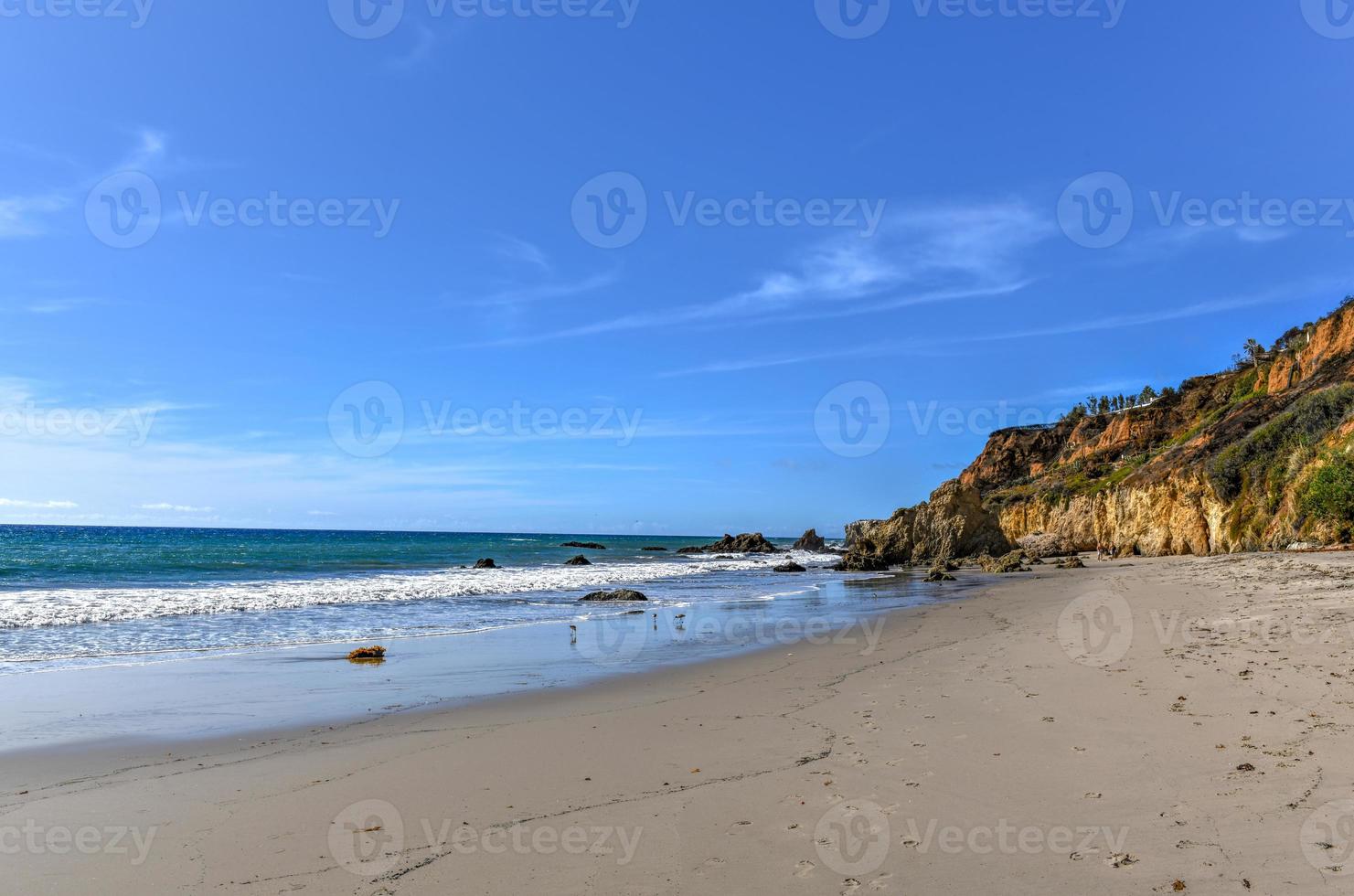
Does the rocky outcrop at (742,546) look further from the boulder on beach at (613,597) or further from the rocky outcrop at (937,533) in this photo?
the boulder on beach at (613,597)

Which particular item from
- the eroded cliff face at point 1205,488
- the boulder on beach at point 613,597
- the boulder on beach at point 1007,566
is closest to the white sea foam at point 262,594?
the boulder on beach at point 613,597

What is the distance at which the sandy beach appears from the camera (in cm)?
452

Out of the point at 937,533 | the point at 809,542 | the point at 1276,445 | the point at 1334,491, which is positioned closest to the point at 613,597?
the point at 1334,491

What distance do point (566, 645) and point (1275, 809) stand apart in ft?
39.5

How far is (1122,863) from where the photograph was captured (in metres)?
4.38

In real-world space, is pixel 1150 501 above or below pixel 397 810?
above

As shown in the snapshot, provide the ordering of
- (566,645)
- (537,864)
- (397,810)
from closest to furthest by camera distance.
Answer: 1. (537,864)
2. (397,810)
3. (566,645)

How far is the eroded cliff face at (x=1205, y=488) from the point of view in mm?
29312

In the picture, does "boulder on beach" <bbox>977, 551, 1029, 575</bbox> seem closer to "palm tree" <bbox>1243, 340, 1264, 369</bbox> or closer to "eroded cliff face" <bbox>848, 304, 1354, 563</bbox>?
"eroded cliff face" <bbox>848, 304, 1354, 563</bbox>

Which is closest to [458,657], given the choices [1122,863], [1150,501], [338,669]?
[338,669]

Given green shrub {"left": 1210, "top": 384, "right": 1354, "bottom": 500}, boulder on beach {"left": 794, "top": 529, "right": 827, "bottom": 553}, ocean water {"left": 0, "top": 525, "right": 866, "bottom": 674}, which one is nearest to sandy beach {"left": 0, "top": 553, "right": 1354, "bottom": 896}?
ocean water {"left": 0, "top": 525, "right": 866, "bottom": 674}

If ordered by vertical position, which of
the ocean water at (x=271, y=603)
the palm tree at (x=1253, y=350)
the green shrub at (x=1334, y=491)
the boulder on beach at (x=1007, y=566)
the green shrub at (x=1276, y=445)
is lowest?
the ocean water at (x=271, y=603)

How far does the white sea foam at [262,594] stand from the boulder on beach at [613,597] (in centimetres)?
450

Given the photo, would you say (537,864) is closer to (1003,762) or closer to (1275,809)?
(1003,762)
